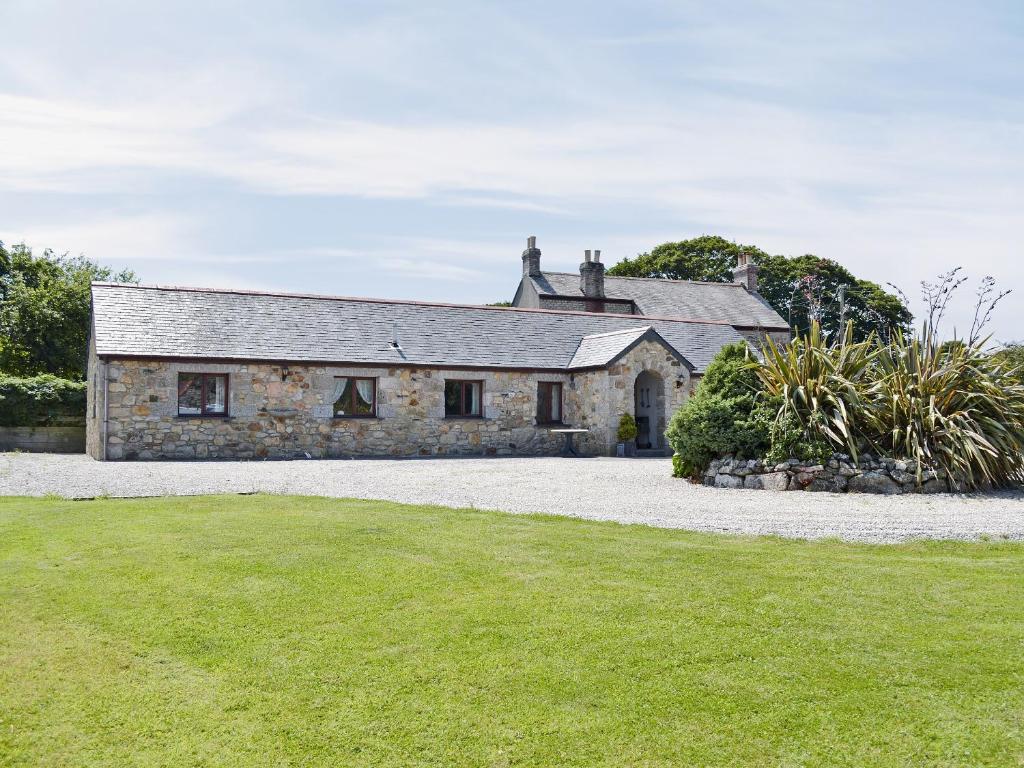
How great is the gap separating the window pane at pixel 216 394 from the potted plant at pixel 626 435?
10277mm

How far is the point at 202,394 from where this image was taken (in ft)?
70.7

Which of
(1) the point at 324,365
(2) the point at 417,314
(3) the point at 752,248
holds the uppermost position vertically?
(3) the point at 752,248

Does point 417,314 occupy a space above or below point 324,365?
above

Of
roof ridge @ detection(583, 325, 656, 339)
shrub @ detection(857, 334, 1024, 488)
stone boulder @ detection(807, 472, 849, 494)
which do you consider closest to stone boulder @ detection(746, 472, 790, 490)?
stone boulder @ detection(807, 472, 849, 494)

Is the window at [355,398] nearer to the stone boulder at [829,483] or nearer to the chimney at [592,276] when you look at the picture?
the stone boulder at [829,483]

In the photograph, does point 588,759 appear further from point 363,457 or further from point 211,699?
point 363,457

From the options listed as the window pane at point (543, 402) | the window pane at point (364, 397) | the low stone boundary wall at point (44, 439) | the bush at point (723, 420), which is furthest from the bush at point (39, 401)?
the bush at point (723, 420)

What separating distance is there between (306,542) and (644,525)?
380 cm

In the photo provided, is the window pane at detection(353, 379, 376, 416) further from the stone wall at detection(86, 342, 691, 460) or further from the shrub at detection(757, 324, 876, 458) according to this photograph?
the shrub at detection(757, 324, 876, 458)

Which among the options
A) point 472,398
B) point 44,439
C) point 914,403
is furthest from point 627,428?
point 44,439

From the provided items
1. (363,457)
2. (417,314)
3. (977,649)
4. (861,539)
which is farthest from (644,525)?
(417,314)

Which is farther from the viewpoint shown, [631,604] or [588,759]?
[631,604]

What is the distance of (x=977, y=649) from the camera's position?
4867 mm

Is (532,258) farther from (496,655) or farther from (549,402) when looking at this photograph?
(496,655)
